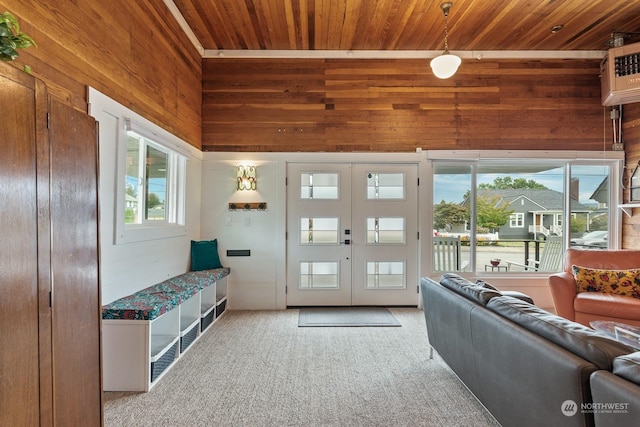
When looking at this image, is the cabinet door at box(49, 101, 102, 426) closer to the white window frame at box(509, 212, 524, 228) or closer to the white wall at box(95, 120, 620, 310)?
the white wall at box(95, 120, 620, 310)

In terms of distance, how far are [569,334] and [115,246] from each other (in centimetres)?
299

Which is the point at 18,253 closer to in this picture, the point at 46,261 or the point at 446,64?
the point at 46,261

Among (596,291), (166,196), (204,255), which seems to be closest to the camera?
(596,291)

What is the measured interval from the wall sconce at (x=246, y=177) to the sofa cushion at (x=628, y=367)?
3.94 m

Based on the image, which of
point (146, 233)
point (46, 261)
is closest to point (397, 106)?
point (146, 233)

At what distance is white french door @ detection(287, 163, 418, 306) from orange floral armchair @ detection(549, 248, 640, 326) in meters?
1.70

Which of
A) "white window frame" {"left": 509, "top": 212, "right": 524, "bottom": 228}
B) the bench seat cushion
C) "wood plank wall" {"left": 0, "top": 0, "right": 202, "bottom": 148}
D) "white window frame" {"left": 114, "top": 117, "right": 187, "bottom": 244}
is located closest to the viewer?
"wood plank wall" {"left": 0, "top": 0, "right": 202, "bottom": 148}

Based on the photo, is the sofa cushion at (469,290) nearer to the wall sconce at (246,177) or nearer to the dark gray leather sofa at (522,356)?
the dark gray leather sofa at (522,356)

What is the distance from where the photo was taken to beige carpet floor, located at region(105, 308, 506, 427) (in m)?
2.05

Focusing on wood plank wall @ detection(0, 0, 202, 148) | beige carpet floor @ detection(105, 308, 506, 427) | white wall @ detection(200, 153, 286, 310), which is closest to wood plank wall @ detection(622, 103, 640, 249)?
beige carpet floor @ detection(105, 308, 506, 427)

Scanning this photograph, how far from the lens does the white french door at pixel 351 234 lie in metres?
4.48

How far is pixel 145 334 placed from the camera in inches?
91.9

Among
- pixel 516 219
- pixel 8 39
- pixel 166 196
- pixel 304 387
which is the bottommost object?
pixel 304 387

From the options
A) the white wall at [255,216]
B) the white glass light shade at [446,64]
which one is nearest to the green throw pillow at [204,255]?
the white wall at [255,216]
